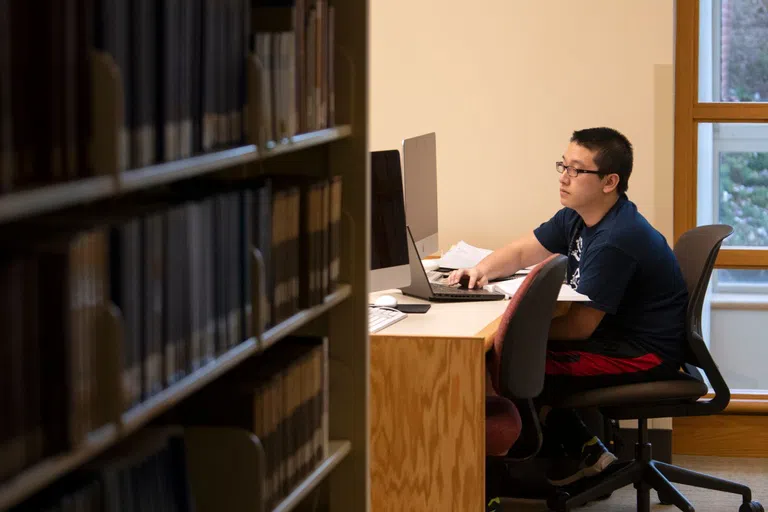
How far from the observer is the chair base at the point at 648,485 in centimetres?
327

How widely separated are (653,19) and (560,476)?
66.2 inches

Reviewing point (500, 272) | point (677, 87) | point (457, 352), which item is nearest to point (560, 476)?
→ point (500, 272)

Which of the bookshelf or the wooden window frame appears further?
the wooden window frame

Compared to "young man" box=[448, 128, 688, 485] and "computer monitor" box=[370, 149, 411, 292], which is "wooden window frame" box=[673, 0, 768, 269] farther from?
"computer monitor" box=[370, 149, 411, 292]

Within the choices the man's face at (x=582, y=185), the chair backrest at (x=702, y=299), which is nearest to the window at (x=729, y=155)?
the chair backrest at (x=702, y=299)

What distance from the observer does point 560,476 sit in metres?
3.50

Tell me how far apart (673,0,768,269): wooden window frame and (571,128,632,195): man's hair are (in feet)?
2.18

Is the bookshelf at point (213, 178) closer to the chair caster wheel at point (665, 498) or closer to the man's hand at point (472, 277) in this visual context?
the man's hand at point (472, 277)

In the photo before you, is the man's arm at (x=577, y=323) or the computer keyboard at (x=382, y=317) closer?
the computer keyboard at (x=382, y=317)

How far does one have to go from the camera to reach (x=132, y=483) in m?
1.36

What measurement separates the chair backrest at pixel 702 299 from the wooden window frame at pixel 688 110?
626 mm

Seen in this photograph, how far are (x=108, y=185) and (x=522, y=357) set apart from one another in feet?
5.88

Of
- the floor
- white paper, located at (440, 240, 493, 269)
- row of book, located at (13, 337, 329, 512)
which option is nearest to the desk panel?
row of book, located at (13, 337, 329, 512)

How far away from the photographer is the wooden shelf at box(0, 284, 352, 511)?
1069 millimetres
